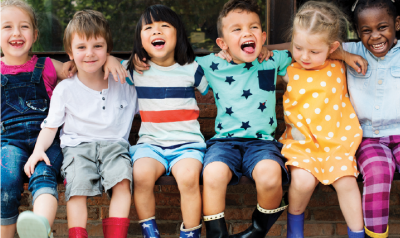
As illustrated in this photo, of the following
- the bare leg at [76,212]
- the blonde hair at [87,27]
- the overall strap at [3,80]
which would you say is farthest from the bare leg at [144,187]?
the overall strap at [3,80]

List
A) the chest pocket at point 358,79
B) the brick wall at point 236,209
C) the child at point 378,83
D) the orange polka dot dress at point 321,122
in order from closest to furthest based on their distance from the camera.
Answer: the orange polka dot dress at point 321,122, the child at point 378,83, the chest pocket at point 358,79, the brick wall at point 236,209

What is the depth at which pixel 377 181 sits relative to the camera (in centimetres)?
203

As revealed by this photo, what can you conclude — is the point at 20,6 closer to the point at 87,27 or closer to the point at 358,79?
the point at 87,27

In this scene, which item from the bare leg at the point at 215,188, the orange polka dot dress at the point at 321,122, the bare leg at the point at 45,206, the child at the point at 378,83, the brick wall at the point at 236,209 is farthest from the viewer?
the brick wall at the point at 236,209

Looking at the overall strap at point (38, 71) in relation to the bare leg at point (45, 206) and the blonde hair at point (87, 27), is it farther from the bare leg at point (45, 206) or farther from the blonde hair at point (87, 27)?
the bare leg at point (45, 206)

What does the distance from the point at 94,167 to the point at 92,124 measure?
0.32 metres

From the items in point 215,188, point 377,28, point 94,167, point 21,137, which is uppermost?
point 377,28

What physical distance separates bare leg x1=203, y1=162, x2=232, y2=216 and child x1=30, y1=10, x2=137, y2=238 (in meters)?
0.41

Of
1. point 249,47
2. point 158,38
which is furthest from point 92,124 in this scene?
point 249,47

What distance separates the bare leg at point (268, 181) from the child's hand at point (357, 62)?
32.4 inches

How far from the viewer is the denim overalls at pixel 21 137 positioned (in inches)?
76.8

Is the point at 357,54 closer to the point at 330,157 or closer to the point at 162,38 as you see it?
the point at 330,157

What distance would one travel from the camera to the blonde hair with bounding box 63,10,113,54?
226 centimetres

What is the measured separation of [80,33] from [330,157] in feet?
5.30
